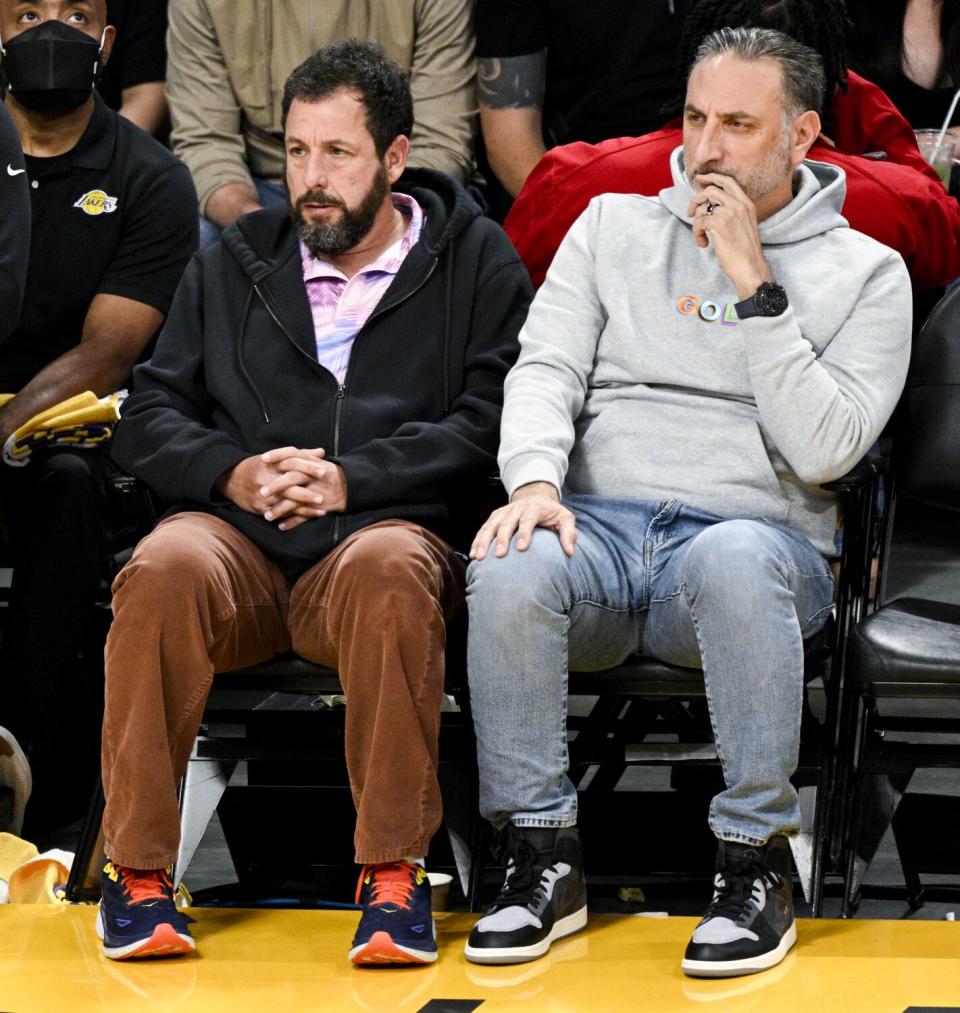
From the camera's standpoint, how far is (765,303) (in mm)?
2709

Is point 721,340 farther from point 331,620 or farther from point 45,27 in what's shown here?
point 45,27

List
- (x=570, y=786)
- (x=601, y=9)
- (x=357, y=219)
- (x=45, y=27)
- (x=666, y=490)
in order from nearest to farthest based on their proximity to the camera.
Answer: (x=570, y=786)
(x=666, y=490)
(x=357, y=219)
(x=45, y=27)
(x=601, y=9)

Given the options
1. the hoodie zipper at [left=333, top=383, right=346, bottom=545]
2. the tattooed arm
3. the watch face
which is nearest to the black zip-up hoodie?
the hoodie zipper at [left=333, top=383, right=346, bottom=545]

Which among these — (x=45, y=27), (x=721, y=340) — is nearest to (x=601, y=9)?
(x=45, y=27)

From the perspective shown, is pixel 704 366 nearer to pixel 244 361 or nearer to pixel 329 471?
pixel 329 471

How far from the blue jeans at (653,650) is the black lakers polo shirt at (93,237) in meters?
1.57

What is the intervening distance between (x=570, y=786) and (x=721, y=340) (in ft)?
2.59

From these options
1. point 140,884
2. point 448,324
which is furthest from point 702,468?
point 140,884

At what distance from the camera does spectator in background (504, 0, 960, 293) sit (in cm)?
320

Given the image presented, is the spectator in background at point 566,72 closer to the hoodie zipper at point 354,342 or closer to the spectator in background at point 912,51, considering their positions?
the spectator in background at point 912,51

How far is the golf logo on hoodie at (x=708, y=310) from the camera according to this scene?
2844 mm

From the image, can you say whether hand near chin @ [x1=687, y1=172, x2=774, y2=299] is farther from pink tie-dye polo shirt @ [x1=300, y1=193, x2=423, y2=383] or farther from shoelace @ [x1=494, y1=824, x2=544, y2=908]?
shoelace @ [x1=494, y1=824, x2=544, y2=908]

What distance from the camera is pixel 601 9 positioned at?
4270mm

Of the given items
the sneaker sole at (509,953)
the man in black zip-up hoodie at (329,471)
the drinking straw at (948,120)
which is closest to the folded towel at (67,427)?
the man in black zip-up hoodie at (329,471)
